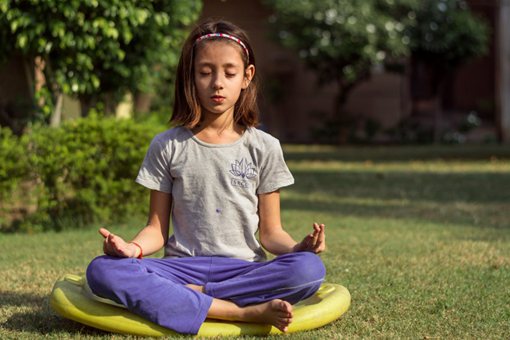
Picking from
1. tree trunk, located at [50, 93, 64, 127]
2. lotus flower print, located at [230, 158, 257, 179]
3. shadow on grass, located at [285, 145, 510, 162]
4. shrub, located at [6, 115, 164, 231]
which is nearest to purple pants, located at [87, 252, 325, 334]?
lotus flower print, located at [230, 158, 257, 179]

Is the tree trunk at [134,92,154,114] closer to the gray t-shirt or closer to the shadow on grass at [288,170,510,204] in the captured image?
the shadow on grass at [288,170,510,204]

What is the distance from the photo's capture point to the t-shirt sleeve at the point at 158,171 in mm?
3928

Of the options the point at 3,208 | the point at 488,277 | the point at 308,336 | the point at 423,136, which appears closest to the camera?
the point at 308,336

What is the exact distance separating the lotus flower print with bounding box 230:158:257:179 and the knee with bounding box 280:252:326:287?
0.44 m

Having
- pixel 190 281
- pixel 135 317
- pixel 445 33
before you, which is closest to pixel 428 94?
pixel 445 33

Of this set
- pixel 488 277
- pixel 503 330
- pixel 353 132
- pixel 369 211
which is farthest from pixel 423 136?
pixel 503 330

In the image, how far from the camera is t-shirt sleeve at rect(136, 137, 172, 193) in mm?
3928

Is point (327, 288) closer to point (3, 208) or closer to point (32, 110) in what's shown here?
point (3, 208)

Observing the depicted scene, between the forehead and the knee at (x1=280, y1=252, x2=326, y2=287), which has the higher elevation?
the forehead

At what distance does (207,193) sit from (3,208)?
3590 mm

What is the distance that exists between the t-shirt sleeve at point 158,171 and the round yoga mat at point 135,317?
0.52 metres

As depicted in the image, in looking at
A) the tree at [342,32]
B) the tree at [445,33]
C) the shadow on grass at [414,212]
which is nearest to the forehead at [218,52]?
the shadow on grass at [414,212]

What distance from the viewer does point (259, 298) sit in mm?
3727

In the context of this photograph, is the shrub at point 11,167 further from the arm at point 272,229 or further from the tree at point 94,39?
the arm at point 272,229
